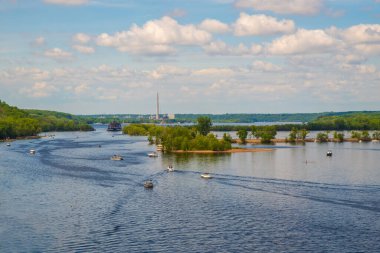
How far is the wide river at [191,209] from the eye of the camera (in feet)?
204

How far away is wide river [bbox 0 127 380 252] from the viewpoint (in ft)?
204

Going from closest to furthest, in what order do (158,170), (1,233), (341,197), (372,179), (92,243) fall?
1. (92,243)
2. (1,233)
3. (341,197)
4. (372,179)
5. (158,170)

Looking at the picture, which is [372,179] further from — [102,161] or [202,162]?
[102,161]

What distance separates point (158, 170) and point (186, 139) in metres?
66.7

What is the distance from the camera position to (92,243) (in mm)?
61594

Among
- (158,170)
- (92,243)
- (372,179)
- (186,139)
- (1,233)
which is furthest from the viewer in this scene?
(186,139)

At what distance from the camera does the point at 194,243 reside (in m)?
62.1

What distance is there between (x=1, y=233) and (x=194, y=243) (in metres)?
25.8

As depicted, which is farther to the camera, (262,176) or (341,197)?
(262,176)

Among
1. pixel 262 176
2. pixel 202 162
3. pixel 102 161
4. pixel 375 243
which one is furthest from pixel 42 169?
pixel 375 243

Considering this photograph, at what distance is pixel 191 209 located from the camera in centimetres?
8119

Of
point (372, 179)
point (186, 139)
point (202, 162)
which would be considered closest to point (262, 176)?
point (372, 179)

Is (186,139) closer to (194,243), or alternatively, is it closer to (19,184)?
(19,184)

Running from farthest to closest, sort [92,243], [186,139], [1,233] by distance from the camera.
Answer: [186,139], [1,233], [92,243]
